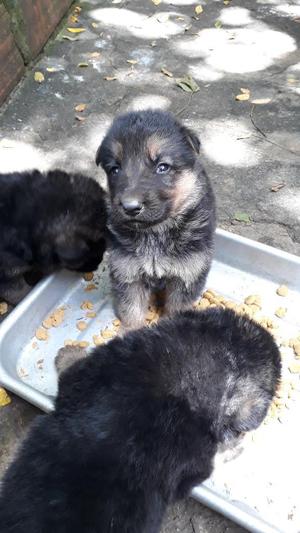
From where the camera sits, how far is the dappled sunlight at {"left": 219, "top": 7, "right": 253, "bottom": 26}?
6059 millimetres

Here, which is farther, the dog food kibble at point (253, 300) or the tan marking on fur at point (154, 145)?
the dog food kibble at point (253, 300)

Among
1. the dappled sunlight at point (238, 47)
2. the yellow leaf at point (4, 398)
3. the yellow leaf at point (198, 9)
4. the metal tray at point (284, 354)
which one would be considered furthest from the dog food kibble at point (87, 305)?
the yellow leaf at point (198, 9)

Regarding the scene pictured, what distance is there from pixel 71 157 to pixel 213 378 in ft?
9.32

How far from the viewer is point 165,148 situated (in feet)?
8.43

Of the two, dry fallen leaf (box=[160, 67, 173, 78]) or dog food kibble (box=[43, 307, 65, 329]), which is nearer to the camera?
dog food kibble (box=[43, 307, 65, 329])

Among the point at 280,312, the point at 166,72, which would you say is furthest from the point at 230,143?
the point at 280,312

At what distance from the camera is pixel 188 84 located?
5234mm

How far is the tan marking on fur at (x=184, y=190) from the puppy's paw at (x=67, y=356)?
0.95 meters

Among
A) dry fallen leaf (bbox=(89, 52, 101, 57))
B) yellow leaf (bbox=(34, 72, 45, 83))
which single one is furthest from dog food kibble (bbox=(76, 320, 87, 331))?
dry fallen leaf (bbox=(89, 52, 101, 57))

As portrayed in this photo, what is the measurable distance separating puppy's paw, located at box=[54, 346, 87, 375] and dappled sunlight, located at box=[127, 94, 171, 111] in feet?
8.96

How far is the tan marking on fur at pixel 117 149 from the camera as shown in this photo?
8.47 feet

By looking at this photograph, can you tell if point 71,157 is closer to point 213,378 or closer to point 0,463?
point 0,463

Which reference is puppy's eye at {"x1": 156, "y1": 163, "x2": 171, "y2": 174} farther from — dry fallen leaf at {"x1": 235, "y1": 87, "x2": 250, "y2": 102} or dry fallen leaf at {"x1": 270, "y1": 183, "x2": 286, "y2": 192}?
dry fallen leaf at {"x1": 235, "y1": 87, "x2": 250, "y2": 102}

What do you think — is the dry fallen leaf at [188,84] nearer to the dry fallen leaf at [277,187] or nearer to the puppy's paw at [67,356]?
the dry fallen leaf at [277,187]
